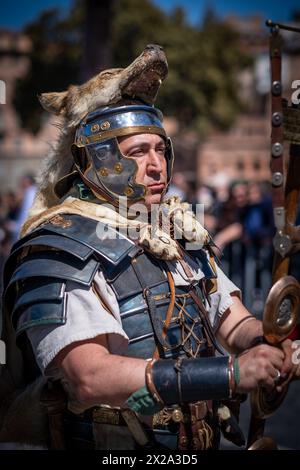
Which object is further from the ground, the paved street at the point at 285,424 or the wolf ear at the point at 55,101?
the wolf ear at the point at 55,101

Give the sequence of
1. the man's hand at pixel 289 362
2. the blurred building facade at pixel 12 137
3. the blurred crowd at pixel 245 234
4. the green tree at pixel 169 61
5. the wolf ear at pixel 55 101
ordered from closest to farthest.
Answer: the man's hand at pixel 289 362, the wolf ear at pixel 55 101, the blurred crowd at pixel 245 234, the green tree at pixel 169 61, the blurred building facade at pixel 12 137

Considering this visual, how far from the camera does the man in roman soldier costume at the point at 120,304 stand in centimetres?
227

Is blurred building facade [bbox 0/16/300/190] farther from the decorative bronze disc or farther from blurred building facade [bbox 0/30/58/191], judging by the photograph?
the decorative bronze disc

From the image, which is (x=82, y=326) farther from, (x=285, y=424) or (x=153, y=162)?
(x=285, y=424)


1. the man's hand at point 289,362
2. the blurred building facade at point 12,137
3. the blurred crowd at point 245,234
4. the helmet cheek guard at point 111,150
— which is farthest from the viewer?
the blurred building facade at point 12,137

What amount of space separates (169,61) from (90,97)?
3339cm

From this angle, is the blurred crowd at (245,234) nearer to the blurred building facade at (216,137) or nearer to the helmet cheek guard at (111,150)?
the helmet cheek guard at (111,150)

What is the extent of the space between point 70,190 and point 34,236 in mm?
361

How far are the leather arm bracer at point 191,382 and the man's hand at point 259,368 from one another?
38 millimetres

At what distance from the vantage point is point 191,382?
7.29 feet

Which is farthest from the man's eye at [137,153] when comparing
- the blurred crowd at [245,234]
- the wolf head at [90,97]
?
the blurred crowd at [245,234]

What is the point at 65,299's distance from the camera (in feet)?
7.77

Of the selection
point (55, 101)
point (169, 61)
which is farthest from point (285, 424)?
point (169, 61)

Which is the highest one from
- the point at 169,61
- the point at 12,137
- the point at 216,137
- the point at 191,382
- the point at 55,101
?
the point at 169,61
